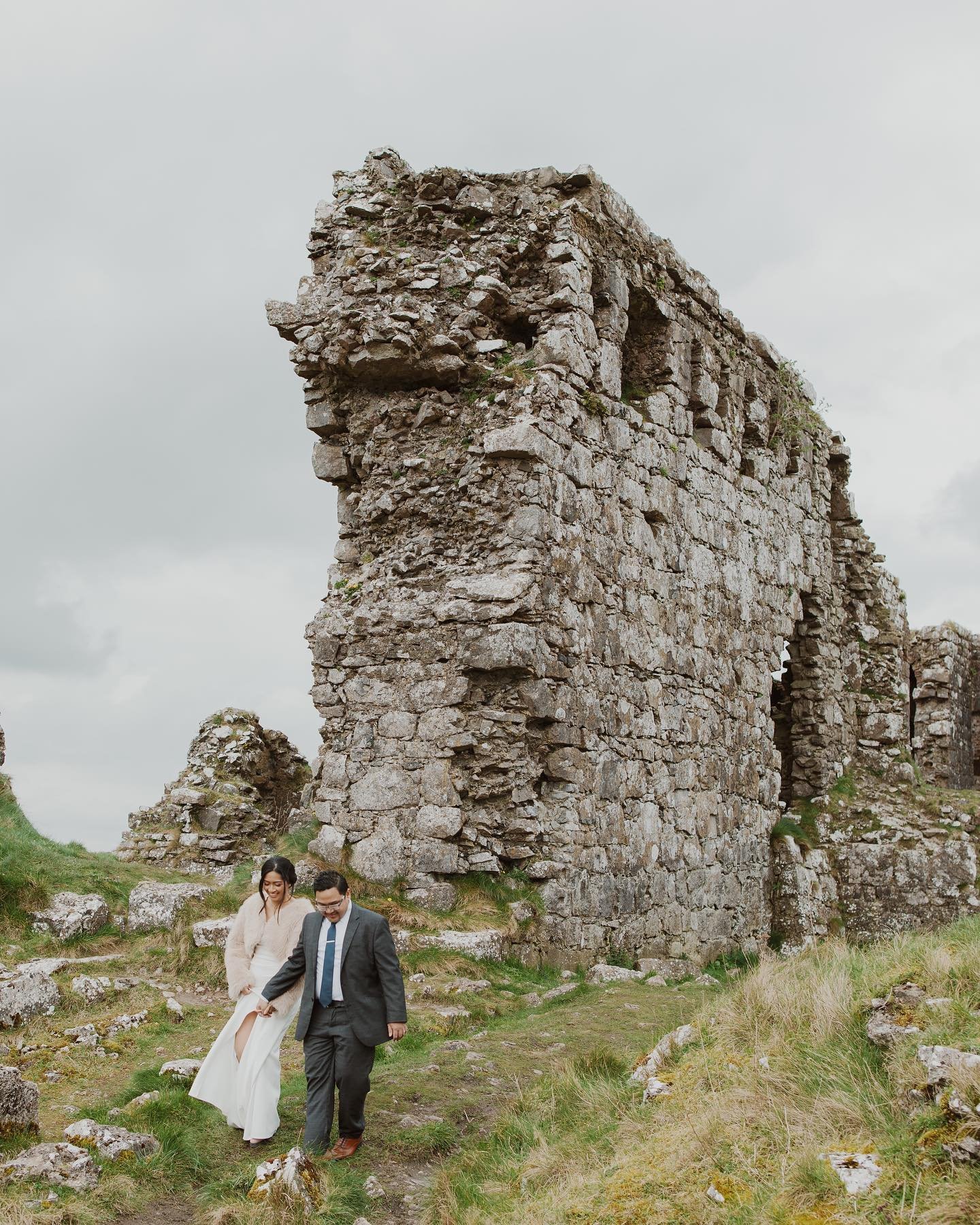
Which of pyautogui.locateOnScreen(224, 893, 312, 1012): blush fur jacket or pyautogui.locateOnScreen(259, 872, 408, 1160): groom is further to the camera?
pyautogui.locateOnScreen(224, 893, 312, 1012): blush fur jacket

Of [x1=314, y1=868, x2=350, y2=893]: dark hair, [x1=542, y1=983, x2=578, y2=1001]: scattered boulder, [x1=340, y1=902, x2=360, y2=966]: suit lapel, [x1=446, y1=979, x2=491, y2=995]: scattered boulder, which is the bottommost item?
[x1=542, y1=983, x2=578, y2=1001]: scattered boulder

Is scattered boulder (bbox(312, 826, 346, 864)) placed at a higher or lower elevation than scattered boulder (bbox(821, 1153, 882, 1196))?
higher

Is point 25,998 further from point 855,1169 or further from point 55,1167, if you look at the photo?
point 855,1169

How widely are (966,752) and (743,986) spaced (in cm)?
1417

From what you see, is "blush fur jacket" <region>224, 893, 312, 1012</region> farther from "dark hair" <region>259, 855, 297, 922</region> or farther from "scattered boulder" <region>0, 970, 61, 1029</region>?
"scattered boulder" <region>0, 970, 61, 1029</region>

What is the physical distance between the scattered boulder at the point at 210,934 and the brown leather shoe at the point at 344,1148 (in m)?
3.15

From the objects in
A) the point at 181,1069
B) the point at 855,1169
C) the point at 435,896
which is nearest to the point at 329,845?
the point at 435,896

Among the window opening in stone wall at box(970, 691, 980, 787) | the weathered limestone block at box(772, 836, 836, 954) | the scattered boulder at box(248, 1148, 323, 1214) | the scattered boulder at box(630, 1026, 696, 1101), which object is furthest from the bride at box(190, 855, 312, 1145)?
the window opening in stone wall at box(970, 691, 980, 787)

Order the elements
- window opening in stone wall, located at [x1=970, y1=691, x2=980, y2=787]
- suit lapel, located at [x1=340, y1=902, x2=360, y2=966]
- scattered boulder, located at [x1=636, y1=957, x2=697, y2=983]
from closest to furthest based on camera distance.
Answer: suit lapel, located at [x1=340, y1=902, x2=360, y2=966]
scattered boulder, located at [x1=636, y1=957, x2=697, y2=983]
window opening in stone wall, located at [x1=970, y1=691, x2=980, y2=787]

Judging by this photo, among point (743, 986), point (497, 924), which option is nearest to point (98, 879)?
point (497, 924)

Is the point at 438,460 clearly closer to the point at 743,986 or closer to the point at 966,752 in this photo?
the point at 743,986

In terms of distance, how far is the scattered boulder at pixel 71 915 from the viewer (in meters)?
8.26

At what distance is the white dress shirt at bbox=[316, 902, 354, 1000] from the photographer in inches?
204

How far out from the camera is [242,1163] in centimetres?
495
